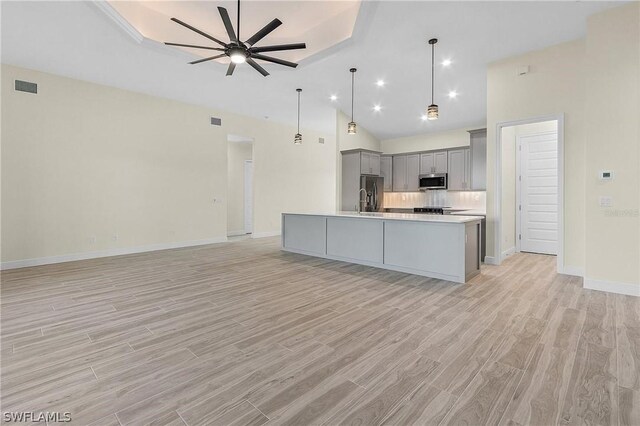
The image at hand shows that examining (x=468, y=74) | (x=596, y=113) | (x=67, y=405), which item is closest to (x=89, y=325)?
(x=67, y=405)

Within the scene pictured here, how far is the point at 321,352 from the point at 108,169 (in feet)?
19.8

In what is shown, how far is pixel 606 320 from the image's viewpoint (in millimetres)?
2859

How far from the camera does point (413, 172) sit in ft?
27.5

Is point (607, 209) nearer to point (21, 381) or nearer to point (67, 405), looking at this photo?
point (67, 405)

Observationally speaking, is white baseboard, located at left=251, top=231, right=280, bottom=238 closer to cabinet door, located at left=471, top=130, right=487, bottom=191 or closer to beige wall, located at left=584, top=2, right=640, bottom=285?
cabinet door, located at left=471, top=130, right=487, bottom=191

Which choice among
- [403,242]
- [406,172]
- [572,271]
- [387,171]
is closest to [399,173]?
[406,172]

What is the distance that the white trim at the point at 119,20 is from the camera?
373 cm

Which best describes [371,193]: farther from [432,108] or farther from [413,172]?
Answer: [432,108]

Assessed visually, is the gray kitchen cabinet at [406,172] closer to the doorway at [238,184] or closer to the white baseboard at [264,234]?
the white baseboard at [264,234]

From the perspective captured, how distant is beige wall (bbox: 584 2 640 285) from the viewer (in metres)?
3.58

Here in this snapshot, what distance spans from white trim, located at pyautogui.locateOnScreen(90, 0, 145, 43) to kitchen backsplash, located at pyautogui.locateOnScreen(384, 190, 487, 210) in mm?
6907

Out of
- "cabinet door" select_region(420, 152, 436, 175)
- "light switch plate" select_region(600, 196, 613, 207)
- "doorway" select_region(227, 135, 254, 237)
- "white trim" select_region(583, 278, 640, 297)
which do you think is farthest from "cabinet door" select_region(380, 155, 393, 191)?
"white trim" select_region(583, 278, 640, 297)

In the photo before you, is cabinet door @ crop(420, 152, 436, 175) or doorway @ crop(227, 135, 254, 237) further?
doorway @ crop(227, 135, 254, 237)

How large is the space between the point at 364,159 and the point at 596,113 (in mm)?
4848
